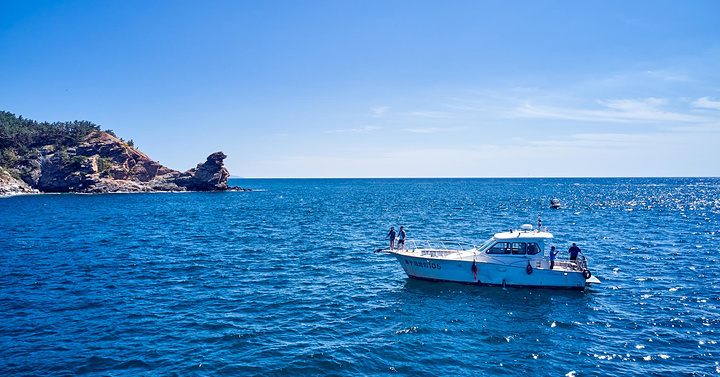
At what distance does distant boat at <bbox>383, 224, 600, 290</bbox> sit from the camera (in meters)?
23.3

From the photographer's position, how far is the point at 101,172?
106750mm

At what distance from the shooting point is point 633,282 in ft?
81.3

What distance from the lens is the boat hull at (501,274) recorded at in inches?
915

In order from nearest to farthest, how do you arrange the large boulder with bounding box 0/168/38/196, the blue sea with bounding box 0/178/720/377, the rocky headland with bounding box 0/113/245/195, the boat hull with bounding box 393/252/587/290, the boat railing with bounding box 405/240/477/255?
1. the blue sea with bounding box 0/178/720/377
2. the boat hull with bounding box 393/252/587/290
3. the boat railing with bounding box 405/240/477/255
4. the large boulder with bounding box 0/168/38/196
5. the rocky headland with bounding box 0/113/245/195

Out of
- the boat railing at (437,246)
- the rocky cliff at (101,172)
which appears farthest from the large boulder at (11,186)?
the boat railing at (437,246)

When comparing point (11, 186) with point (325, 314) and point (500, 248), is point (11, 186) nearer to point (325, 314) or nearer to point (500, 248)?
point (325, 314)

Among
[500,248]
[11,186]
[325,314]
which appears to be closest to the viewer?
[325,314]

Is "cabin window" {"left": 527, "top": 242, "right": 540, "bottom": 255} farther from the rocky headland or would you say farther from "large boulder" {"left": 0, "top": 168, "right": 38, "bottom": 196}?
the rocky headland

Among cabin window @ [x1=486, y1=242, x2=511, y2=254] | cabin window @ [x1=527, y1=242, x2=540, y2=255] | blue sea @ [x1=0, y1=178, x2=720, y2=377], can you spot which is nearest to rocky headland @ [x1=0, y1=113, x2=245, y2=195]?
blue sea @ [x1=0, y1=178, x2=720, y2=377]

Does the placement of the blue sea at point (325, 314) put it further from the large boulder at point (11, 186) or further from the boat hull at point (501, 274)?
the large boulder at point (11, 186)

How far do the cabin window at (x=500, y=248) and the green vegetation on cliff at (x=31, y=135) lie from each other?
120 meters

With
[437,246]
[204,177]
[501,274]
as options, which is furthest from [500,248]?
[204,177]

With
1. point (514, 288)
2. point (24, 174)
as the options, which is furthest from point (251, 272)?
point (24, 174)

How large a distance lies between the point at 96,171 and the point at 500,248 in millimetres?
114513
